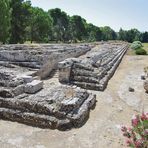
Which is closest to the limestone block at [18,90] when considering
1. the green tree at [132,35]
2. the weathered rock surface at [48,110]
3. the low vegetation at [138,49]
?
the weathered rock surface at [48,110]

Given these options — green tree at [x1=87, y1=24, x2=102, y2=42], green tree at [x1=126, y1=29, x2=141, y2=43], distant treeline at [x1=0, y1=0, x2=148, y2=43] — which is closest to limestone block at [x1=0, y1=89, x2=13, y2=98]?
distant treeline at [x1=0, y1=0, x2=148, y2=43]

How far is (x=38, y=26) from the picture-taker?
5838cm

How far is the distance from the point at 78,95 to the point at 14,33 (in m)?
38.2

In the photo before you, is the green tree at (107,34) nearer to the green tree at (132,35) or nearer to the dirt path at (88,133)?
the green tree at (132,35)

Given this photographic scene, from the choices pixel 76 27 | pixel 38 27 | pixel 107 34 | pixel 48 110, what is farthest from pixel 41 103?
pixel 107 34

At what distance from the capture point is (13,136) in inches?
351

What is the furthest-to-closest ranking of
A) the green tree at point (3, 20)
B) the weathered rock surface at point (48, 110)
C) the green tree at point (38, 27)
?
the green tree at point (38, 27), the green tree at point (3, 20), the weathered rock surface at point (48, 110)

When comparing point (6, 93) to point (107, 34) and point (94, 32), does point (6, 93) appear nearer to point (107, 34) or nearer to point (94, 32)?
point (94, 32)

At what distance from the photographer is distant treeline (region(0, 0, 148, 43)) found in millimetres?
40312

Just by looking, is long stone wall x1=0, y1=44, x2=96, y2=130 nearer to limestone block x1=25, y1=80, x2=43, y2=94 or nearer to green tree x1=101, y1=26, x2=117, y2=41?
limestone block x1=25, y1=80, x2=43, y2=94

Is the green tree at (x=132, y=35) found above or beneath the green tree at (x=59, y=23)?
beneath

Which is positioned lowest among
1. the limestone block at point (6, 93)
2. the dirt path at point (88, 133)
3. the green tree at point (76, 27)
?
the green tree at point (76, 27)

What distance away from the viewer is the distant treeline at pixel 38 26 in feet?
132

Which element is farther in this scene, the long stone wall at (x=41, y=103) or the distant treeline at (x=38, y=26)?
the distant treeline at (x=38, y=26)
